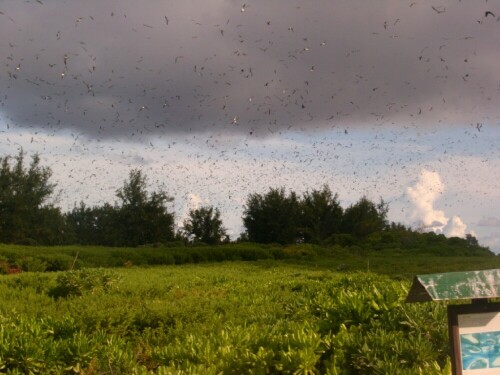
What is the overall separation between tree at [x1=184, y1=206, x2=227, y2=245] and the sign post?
41.2m

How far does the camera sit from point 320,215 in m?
46.4

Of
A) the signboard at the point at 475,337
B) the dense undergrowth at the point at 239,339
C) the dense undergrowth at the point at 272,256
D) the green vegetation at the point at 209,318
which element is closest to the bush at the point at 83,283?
the green vegetation at the point at 209,318

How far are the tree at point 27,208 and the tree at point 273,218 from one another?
584 inches

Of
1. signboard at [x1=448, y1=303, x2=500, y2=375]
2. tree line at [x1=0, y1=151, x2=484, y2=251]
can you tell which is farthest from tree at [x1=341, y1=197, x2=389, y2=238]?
signboard at [x1=448, y1=303, x2=500, y2=375]

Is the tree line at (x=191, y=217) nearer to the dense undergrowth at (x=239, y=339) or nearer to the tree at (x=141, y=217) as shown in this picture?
the tree at (x=141, y=217)

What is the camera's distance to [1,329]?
22.0ft

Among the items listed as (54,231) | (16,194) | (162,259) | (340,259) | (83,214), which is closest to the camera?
(162,259)

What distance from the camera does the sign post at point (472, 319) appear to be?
15.2 ft

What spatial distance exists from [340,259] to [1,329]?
25190 millimetres

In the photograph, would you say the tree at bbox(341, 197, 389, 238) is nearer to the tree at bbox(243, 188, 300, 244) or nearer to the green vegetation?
the tree at bbox(243, 188, 300, 244)

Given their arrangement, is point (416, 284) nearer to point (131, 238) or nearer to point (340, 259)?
point (340, 259)

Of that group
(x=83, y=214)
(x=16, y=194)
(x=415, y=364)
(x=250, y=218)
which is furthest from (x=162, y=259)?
(x=83, y=214)

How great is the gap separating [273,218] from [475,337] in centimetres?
4007

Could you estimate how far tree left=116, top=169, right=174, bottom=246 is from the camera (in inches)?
1801
